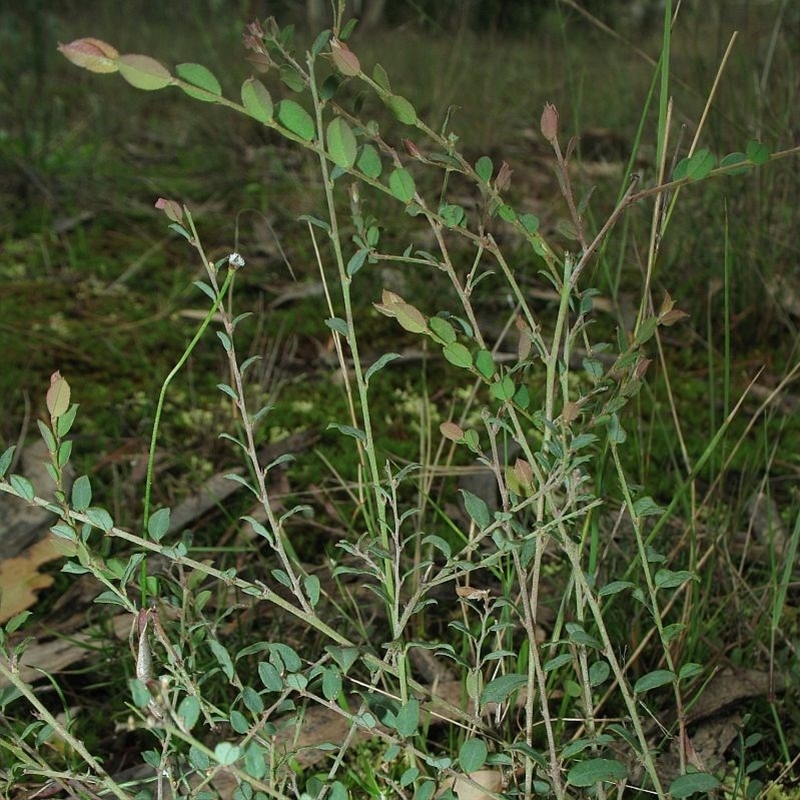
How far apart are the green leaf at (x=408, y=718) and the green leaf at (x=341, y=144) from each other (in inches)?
20.7

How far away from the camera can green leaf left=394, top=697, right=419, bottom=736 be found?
948 mm

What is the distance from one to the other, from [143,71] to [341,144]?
0.55 feet

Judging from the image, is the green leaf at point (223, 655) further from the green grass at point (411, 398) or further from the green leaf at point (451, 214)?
the green leaf at point (451, 214)

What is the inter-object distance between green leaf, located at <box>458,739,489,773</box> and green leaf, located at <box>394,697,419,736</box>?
0.18 ft

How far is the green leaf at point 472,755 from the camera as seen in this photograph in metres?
0.93

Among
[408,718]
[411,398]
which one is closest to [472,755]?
[408,718]

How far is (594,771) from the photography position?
94 centimetres

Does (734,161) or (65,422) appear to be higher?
(734,161)

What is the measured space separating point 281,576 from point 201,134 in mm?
3908

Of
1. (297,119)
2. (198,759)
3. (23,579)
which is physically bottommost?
(23,579)

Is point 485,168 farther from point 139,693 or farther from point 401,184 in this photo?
point 139,693

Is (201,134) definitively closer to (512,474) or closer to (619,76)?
(619,76)

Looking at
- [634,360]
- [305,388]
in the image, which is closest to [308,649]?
[634,360]

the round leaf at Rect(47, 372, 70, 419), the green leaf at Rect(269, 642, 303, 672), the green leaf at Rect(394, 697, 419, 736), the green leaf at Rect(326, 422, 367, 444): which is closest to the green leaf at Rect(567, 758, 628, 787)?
the green leaf at Rect(394, 697, 419, 736)
